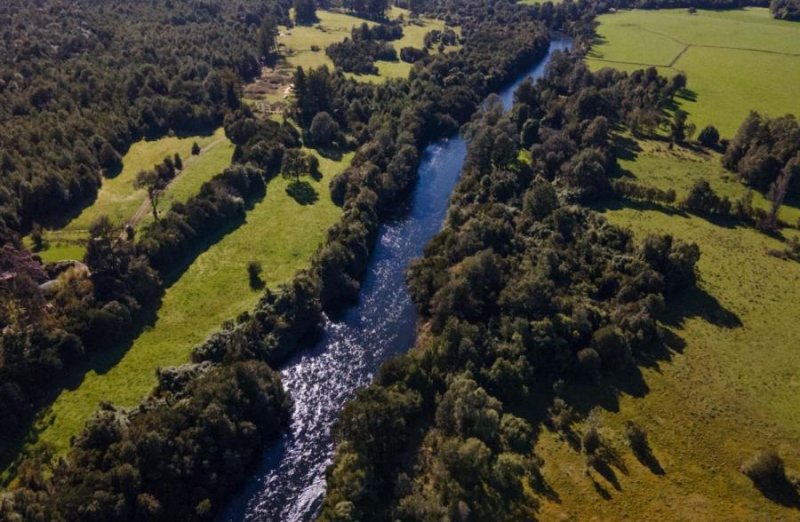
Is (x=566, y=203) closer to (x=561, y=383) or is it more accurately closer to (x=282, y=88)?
(x=561, y=383)

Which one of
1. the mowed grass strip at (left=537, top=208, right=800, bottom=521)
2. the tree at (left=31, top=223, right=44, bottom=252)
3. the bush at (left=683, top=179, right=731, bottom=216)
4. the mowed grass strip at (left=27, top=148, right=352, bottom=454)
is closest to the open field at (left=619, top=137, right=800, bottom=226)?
the bush at (left=683, top=179, right=731, bottom=216)

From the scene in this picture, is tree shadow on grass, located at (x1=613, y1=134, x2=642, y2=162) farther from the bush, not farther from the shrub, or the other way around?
the shrub

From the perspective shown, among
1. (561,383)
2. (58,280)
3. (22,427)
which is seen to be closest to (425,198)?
(561,383)

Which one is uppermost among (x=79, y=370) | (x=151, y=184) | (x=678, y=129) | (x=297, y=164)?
(x=678, y=129)

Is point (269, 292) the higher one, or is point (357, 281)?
point (269, 292)

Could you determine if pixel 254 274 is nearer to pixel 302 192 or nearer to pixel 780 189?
pixel 302 192

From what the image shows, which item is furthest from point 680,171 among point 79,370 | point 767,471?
point 79,370
